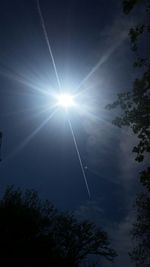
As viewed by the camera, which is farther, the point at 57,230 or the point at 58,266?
the point at 57,230

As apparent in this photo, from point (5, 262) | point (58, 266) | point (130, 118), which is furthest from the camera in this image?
point (58, 266)

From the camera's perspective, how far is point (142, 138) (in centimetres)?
854

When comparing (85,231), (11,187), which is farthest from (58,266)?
(85,231)

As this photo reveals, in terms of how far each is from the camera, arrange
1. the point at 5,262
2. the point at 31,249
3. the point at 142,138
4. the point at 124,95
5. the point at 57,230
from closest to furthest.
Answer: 1. the point at 142,138
2. the point at 124,95
3. the point at 5,262
4. the point at 31,249
5. the point at 57,230

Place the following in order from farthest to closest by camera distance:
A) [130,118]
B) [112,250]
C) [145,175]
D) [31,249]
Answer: [112,250] < [31,249] < [130,118] < [145,175]

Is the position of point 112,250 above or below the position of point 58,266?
above

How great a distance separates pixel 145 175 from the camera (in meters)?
7.65

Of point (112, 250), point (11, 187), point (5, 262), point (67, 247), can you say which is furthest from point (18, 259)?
point (112, 250)

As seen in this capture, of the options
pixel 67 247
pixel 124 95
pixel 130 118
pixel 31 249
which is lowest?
pixel 130 118

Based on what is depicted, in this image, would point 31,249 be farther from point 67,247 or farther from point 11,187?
point 67,247

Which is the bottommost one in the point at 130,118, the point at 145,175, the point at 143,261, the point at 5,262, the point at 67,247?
the point at 145,175

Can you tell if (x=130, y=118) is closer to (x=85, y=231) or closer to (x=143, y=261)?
(x=143, y=261)

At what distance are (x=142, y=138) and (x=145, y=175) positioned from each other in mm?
1288

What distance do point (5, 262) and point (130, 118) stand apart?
26096 mm
